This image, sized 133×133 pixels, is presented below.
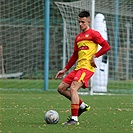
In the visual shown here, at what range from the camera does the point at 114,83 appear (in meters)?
27.2

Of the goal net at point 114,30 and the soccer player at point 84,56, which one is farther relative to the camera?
the goal net at point 114,30

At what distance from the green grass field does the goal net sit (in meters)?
5.18

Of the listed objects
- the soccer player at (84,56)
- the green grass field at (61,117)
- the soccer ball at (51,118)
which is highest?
the soccer player at (84,56)

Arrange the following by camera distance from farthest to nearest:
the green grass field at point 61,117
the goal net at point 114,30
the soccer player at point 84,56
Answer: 1. the goal net at point 114,30
2. the soccer player at point 84,56
3. the green grass field at point 61,117

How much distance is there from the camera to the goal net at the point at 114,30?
20.4 m

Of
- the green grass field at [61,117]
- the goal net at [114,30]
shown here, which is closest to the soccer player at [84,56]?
the green grass field at [61,117]

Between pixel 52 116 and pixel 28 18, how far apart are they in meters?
16.0

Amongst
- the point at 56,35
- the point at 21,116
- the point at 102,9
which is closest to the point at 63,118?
the point at 21,116

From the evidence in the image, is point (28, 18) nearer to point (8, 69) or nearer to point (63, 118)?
point (8, 69)

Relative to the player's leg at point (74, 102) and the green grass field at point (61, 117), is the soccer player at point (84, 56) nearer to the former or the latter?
the player's leg at point (74, 102)

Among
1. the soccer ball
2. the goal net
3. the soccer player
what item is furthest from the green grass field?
the goal net

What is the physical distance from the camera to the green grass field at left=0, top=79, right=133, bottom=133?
8860 mm

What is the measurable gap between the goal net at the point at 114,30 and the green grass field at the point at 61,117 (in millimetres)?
5183

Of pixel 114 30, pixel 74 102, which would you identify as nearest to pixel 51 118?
pixel 74 102
